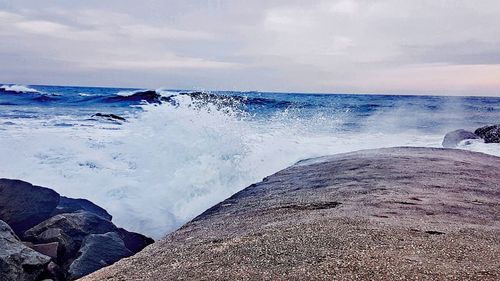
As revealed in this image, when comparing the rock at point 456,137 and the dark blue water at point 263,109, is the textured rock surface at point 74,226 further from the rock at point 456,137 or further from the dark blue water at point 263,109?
the rock at point 456,137

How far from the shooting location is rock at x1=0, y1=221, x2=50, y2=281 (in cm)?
328

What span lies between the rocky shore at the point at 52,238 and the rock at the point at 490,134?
8309mm

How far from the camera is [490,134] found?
10.5 m

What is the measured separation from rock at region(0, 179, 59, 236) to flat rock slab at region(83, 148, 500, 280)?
2.15 metres

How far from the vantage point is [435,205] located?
3.25 meters

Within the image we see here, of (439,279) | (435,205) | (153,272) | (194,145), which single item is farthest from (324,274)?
(194,145)

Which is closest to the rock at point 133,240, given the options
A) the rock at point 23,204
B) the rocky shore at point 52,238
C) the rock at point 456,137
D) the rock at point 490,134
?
the rocky shore at point 52,238

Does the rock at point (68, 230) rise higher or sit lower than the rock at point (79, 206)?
higher

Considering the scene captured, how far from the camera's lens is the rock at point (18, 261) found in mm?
3275

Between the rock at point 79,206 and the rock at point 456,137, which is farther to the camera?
the rock at point 456,137

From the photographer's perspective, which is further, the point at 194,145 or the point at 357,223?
the point at 194,145

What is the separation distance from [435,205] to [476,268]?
1248 millimetres

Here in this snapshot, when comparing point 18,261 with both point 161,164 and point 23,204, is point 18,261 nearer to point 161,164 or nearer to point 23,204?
point 23,204

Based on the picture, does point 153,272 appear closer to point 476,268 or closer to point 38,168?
point 476,268
